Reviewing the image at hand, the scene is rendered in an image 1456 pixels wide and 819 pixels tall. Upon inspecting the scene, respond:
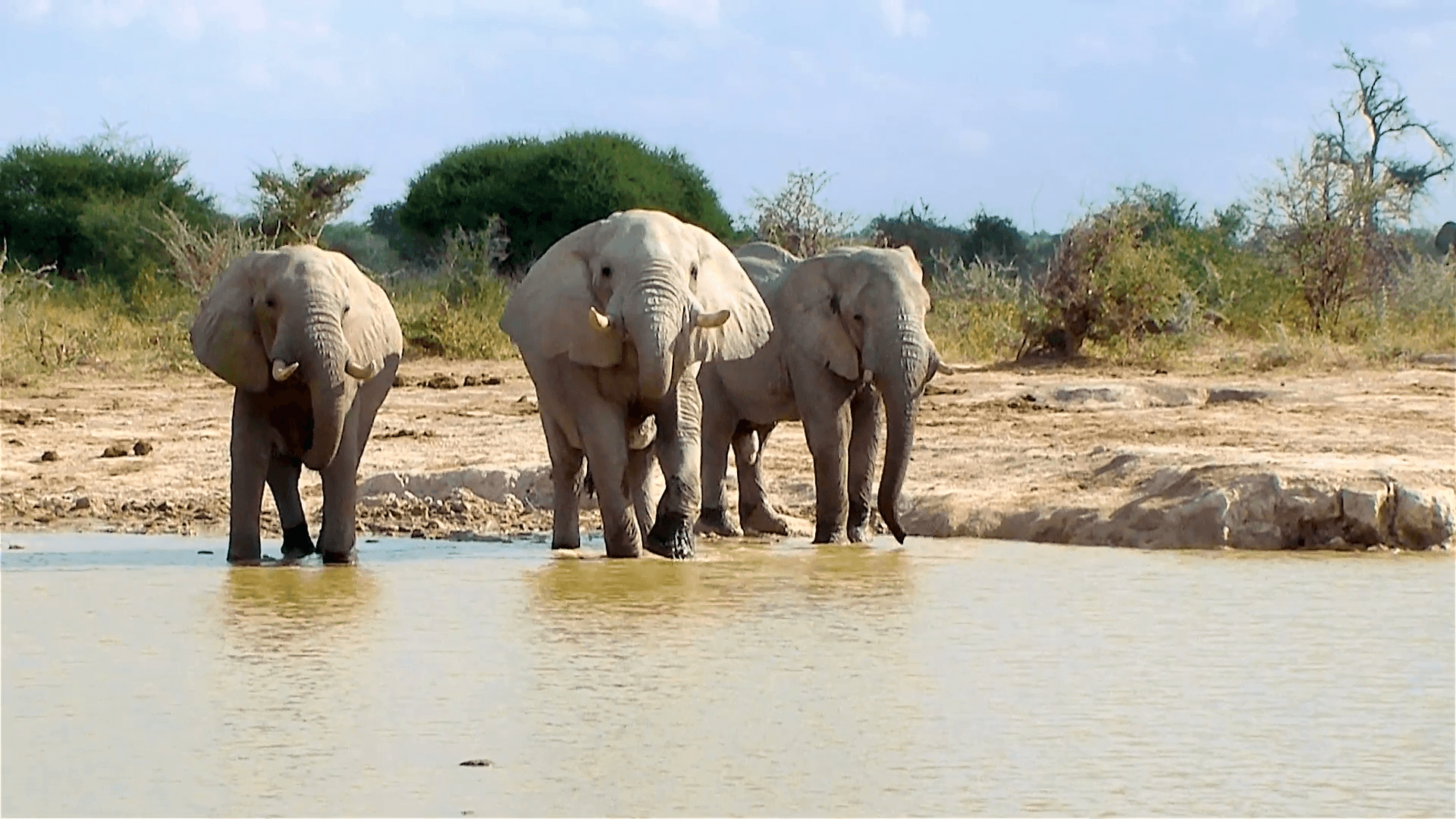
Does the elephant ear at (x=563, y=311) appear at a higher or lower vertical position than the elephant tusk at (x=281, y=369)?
higher

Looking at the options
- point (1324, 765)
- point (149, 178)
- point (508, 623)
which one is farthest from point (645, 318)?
point (149, 178)

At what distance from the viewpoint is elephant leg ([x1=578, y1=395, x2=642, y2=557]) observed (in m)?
8.34

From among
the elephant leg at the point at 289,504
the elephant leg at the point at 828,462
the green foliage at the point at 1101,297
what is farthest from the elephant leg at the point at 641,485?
the green foliage at the point at 1101,297

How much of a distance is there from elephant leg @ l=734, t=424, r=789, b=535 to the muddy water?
1.32 m

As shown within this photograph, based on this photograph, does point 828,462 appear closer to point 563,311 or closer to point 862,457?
point 862,457

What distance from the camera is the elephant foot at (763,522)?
400 inches

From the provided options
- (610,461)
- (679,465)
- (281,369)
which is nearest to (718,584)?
(679,465)

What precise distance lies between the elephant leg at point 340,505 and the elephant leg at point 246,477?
24 cm

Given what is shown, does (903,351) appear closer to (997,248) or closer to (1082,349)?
(1082,349)

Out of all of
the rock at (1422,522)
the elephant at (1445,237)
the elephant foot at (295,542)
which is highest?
the elephant at (1445,237)

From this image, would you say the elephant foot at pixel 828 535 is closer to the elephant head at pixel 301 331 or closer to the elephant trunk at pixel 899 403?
the elephant trunk at pixel 899 403

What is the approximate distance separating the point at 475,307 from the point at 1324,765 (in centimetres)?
1444

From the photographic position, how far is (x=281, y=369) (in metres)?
8.37

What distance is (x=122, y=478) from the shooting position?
36.5 feet
